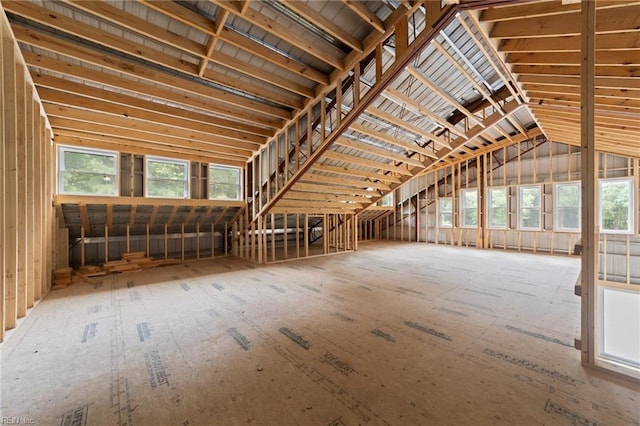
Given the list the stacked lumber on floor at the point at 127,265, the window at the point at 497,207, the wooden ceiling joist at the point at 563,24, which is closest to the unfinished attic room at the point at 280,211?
the wooden ceiling joist at the point at 563,24

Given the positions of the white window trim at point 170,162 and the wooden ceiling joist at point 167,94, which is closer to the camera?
the wooden ceiling joist at point 167,94

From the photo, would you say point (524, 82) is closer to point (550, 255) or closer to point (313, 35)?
point (313, 35)

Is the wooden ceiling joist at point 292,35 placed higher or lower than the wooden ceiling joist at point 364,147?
higher

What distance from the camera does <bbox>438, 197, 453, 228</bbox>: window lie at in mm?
10219

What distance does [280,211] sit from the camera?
6.39 meters

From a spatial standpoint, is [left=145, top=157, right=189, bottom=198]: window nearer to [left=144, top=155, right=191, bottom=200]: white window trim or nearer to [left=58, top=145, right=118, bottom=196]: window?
[left=144, top=155, right=191, bottom=200]: white window trim

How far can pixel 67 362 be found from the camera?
2.11 m

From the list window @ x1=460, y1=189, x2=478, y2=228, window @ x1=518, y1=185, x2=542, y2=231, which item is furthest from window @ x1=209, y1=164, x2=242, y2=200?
Answer: window @ x1=518, y1=185, x2=542, y2=231

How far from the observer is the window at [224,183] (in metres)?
6.59

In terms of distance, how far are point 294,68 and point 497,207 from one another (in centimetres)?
902

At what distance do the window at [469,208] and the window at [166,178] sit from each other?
9.78 metres

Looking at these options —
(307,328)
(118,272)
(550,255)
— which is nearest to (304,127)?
(307,328)

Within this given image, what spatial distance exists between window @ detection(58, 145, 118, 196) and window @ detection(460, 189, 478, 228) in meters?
11.1

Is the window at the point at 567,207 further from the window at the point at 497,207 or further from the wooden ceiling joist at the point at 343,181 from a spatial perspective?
the wooden ceiling joist at the point at 343,181
